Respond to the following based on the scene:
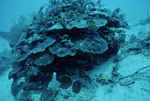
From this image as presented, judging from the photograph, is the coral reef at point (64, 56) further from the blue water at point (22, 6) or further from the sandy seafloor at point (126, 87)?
the blue water at point (22, 6)

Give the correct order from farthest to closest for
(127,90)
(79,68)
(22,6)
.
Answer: (22,6) < (79,68) < (127,90)

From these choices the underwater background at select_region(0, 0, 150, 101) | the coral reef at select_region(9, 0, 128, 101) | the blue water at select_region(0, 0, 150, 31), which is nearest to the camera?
the underwater background at select_region(0, 0, 150, 101)

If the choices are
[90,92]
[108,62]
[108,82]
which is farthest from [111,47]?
[90,92]

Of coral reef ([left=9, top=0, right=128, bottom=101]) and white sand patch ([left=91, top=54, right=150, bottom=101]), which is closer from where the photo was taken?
white sand patch ([left=91, top=54, right=150, bottom=101])

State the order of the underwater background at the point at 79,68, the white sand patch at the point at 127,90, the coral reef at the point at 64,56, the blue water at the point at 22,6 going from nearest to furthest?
the white sand patch at the point at 127,90 < the underwater background at the point at 79,68 < the coral reef at the point at 64,56 < the blue water at the point at 22,6

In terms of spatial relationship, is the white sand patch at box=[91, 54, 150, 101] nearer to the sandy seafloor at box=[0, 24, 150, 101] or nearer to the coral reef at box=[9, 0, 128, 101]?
the sandy seafloor at box=[0, 24, 150, 101]

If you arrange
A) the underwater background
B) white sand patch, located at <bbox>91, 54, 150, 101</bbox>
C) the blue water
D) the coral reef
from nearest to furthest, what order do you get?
1. white sand patch, located at <bbox>91, 54, 150, 101</bbox>
2. the underwater background
3. the coral reef
4. the blue water

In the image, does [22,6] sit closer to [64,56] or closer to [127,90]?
[64,56]

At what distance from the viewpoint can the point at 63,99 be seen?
3.01m

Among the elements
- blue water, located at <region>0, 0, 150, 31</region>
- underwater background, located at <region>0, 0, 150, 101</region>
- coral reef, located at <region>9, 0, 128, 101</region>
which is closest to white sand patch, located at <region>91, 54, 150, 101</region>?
underwater background, located at <region>0, 0, 150, 101</region>

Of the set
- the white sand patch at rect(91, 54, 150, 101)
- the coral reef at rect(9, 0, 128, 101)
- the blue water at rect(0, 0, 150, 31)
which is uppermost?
the blue water at rect(0, 0, 150, 31)

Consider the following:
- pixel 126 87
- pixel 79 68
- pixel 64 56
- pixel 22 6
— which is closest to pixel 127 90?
pixel 126 87

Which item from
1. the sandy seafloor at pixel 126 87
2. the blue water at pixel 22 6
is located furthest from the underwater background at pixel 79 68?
the blue water at pixel 22 6

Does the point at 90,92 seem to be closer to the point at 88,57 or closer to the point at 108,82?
the point at 108,82
